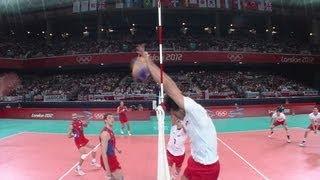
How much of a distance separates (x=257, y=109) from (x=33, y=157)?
21241 mm

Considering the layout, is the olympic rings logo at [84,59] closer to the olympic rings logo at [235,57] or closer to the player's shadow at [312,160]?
the olympic rings logo at [235,57]

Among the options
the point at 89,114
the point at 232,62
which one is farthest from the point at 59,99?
the point at 232,62

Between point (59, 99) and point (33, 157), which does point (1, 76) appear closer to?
point (59, 99)

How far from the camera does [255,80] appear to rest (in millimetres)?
44219

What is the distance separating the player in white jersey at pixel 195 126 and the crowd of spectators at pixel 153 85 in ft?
101

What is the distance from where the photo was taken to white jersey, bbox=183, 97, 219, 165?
5.02m

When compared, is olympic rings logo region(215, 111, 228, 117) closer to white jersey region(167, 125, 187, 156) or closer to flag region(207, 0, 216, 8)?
flag region(207, 0, 216, 8)

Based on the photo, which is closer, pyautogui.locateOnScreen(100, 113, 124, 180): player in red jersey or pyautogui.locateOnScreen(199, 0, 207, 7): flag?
pyautogui.locateOnScreen(100, 113, 124, 180): player in red jersey

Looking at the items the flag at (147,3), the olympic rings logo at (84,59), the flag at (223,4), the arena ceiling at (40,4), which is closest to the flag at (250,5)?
the flag at (223,4)

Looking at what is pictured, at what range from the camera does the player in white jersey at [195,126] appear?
4.78 metres

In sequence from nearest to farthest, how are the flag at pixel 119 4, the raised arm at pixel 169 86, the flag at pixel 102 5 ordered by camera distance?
the raised arm at pixel 169 86, the flag at pixel 119 4, the flag at pixel 102 5

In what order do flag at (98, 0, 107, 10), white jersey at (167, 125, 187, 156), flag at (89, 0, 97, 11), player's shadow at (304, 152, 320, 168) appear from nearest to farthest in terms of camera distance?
1. white jersey at (167, 125, 187, 156)
2. player's shadow at (304, 152, 320, 168)
3. flag at (98, 0, 107, 10)
4. flag at (89, 0, 97, 11)

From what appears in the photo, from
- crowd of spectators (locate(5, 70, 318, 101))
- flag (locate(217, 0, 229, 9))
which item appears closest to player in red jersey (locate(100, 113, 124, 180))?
crowd of spectators (locate(5, 70, 318, 101))

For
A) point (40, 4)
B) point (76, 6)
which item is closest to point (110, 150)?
point (76, 6)
